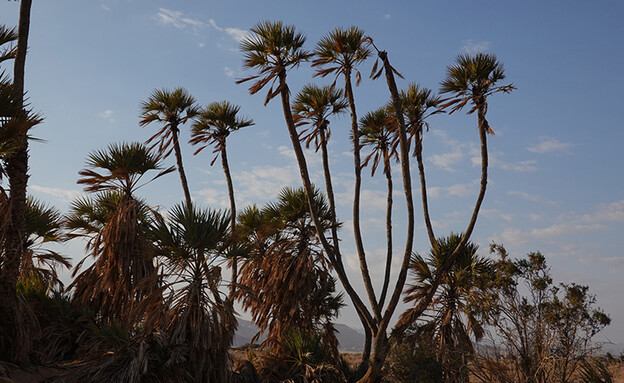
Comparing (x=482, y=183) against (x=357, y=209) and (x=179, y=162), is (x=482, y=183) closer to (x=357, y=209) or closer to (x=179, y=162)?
(x=357, y=209)

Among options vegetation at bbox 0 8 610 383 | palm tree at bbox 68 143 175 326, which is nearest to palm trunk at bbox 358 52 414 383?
vegetation at bbox 0 8 610 383

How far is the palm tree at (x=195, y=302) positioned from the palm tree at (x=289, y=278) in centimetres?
530

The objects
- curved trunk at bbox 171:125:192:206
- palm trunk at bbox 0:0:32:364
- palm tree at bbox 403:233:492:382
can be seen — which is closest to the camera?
palm trunk at bbox 0:0:32:364

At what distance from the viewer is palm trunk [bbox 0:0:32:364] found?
11.5 metres

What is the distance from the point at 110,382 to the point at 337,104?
1398 centimetres

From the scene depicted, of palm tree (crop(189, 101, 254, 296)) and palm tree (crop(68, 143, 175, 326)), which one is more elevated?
palm tree (crop(189, 101, 254, 296))

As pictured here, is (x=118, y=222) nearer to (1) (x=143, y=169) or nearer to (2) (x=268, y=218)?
(1) (x=143, y=169)

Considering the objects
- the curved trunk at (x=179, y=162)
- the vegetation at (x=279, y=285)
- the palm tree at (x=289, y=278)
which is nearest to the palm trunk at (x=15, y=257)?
the vegetation at (x=279, y=285)

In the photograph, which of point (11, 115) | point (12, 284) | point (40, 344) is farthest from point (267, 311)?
point (11, 115)

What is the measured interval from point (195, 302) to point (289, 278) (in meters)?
6.91

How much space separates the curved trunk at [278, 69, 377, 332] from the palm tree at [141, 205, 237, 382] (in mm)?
6269

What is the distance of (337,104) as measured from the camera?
22.0 m

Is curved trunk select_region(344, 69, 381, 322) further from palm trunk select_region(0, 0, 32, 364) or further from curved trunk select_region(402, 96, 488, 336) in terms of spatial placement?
palm trunk select_region(0, 0, 32, 364)

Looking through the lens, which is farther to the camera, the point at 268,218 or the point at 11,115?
the point at 268,218
